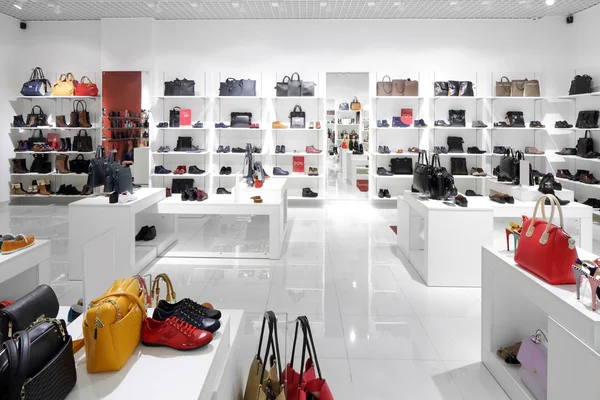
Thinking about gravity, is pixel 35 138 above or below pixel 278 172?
above

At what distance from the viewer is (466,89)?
929 centimetres

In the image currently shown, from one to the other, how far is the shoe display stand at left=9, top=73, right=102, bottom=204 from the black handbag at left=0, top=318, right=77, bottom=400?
371 inches

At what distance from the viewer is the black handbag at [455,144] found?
948 centimetres

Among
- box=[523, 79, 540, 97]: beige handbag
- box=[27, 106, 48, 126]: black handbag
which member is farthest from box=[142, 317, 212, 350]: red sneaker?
box=[27, 106, 48, 126]: black handbag

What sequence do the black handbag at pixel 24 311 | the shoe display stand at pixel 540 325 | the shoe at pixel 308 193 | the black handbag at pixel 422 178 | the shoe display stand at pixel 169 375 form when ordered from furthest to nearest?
the shoe at pixel 308 193
the black handbag at pixel 422 178
the shoe display stand at pixel 540 325
the black handbag at pixel 24 311
the shoe display stand at pixel 169 375

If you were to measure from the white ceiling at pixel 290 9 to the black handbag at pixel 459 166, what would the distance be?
281 centimetres

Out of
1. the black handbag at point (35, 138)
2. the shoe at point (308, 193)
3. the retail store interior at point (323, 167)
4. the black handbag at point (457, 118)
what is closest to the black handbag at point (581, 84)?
the retail store interior at point (323, 167)

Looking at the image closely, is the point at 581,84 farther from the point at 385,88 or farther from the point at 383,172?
the point at 383,172

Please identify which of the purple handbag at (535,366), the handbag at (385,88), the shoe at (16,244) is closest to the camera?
the purple handbag at (535,366)

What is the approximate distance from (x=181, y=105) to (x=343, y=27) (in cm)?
364

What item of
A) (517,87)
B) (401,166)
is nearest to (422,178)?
(401,166)

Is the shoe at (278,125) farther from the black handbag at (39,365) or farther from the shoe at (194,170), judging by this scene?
the black handbag at (39,365)

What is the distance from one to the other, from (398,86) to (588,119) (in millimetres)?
3401

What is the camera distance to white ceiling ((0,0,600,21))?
8.60 meters
